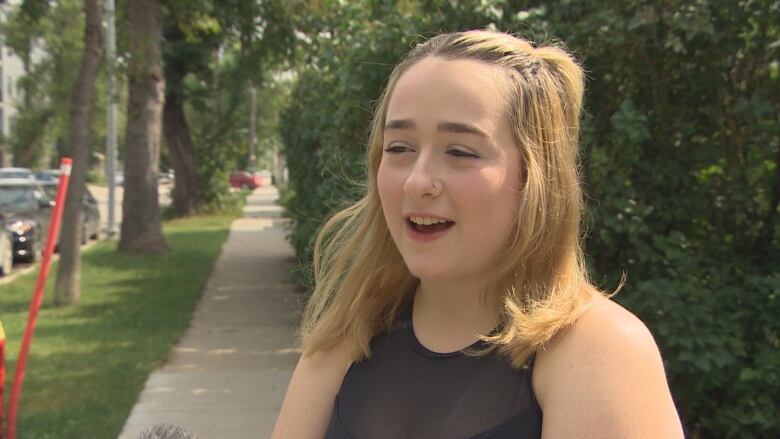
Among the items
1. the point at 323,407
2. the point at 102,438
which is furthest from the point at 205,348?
the point at 323,407

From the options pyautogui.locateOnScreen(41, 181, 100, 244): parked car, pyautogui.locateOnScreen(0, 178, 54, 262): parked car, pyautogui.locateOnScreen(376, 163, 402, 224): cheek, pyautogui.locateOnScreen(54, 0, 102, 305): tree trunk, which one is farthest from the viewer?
pyautogui.locateOnScreen(41, 181, 100, 244): parked car

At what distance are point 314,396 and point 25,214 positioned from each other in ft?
45.5

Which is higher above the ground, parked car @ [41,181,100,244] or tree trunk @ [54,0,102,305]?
tree trunk @ [54,0,102,305]

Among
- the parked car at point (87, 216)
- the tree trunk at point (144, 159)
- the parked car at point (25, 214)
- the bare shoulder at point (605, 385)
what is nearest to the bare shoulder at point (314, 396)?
the bare shoulder at point (605, 385)

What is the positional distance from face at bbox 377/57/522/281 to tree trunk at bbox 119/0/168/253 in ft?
41.8

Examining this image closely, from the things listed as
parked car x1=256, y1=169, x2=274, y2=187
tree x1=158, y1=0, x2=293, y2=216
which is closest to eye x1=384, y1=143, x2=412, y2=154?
tree x1=158, y1=0, x2=293, y2=216

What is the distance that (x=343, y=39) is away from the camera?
18.7ft

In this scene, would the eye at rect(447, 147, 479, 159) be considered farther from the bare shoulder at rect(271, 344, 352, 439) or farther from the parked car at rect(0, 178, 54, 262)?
the parked car at rect(0, 178, 54, 262)

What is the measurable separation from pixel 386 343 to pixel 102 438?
4.04m

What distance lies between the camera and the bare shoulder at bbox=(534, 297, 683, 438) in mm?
1198

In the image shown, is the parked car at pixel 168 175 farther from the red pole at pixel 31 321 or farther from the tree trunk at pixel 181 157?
the red pole at pixel 31 321

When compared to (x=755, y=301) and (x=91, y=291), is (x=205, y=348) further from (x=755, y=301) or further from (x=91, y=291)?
(x=755, y=301)

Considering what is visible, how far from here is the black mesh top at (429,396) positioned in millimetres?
1308

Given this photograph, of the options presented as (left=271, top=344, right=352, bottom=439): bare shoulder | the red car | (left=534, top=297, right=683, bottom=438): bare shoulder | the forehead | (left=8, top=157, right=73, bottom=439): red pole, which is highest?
the forehead
